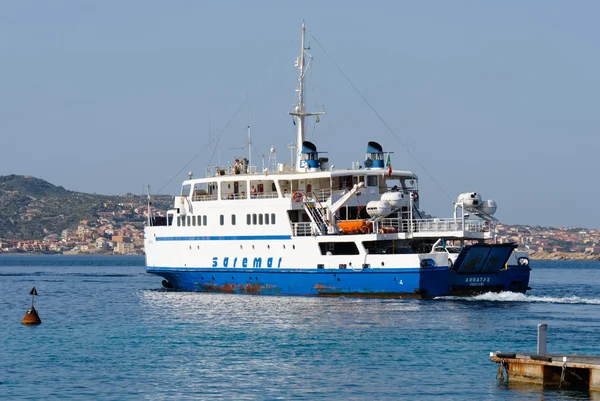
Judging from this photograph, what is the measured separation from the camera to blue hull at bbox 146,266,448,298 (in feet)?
133

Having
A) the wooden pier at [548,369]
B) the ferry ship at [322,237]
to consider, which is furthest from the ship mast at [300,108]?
the wooden pier at [548,369]

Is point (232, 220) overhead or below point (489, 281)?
overhead

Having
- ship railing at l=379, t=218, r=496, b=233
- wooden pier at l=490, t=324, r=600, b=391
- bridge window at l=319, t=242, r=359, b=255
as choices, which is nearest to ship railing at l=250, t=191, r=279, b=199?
bridge window at l=319, t=242, r=359, b=255

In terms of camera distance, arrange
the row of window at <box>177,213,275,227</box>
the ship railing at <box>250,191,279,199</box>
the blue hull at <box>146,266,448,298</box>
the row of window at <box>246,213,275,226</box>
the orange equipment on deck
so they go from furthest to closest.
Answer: the ship railing at <box>250,191,279,199</box>
the row of window at <box>177,213,275,227</box>
the row of window at <box>246,213,275,226</box>
the orange equipment on deck
the blue hull at <box>146,266,448,298</box>

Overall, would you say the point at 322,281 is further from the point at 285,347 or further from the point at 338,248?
the point at 285,347

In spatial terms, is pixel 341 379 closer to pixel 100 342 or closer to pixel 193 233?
pixel 100 342

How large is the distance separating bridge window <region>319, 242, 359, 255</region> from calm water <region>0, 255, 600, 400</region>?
2.38m

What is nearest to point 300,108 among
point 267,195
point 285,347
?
point 267,195

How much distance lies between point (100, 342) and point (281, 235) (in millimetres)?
13330

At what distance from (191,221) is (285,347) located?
63.7 feet

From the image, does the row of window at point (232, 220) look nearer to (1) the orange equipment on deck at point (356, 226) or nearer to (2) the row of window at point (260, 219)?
(2) the row of window at point (260, 219)

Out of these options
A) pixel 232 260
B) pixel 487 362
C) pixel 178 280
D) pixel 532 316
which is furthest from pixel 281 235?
pixel 487 362

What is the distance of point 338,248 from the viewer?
4366 cm

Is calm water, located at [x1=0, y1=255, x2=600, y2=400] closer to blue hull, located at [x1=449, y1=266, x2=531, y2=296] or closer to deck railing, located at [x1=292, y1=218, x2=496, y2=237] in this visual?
blue hull, located at [x1=449, y1=266, x2=531, y2=296]
